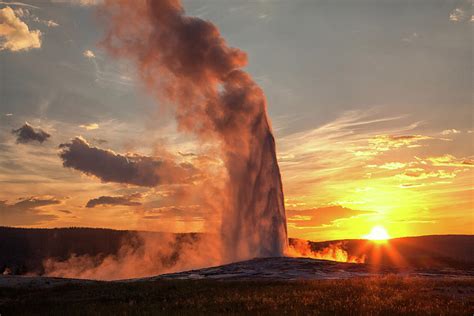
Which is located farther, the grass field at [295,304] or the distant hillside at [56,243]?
the distant hillside at [56,243]

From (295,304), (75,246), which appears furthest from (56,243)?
(295,304)

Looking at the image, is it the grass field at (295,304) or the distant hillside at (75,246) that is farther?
the distant hillside at (75,246)

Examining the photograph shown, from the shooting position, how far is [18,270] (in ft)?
307

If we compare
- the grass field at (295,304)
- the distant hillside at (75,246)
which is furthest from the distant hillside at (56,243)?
the grass field at (295,304)

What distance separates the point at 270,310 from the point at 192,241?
200ft

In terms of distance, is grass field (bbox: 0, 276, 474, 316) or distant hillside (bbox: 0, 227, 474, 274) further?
distant hillside (bbox: 0, 227, 474, 274)

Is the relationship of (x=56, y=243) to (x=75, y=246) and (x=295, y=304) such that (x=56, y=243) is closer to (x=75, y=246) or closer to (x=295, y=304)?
(x=75, y=246)

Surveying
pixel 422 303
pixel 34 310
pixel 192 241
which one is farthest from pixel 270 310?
pixel 192 241

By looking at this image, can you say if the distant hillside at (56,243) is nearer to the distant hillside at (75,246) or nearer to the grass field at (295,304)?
the distant hillside at (75,246)

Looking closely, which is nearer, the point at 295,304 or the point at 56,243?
the point at 295,304

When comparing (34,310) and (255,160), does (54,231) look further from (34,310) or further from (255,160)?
(34,310)

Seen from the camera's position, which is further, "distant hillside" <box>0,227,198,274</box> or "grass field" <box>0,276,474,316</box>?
"distant hillside" <box>0,227,198,274</box>

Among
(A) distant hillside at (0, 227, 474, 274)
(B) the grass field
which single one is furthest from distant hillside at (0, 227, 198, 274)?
(B) the grass field

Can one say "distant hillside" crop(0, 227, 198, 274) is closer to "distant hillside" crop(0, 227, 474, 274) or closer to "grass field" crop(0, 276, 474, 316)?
"distant hillside" crop(0, 227, 474, 274)
